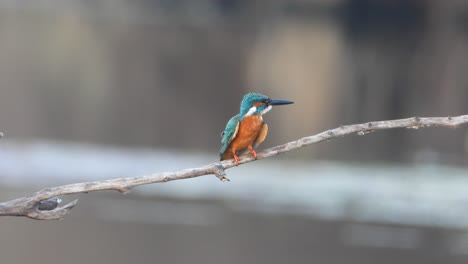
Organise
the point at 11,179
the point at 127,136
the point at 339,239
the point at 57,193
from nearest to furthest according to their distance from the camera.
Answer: the point at 57,193, the point at 339,239, the point at 11,179, the point at 127,136

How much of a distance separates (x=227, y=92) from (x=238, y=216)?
926cm

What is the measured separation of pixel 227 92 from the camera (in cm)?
1823

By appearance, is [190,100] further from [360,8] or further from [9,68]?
[360,8]

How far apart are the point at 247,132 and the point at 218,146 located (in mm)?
9827

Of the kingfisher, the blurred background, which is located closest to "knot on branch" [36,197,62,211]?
the kingfisher

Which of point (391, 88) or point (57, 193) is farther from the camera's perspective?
point (391, 88)

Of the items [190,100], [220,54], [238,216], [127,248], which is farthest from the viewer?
[220,54]

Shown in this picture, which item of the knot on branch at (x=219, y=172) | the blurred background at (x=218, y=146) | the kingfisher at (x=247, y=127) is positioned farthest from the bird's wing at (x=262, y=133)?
the blurred background at (x=218, y=146)

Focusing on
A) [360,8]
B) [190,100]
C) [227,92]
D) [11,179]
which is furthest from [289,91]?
[360,8]

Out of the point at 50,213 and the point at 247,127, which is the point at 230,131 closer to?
the point at 247,127

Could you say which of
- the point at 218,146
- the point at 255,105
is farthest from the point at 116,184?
the point at 218,146

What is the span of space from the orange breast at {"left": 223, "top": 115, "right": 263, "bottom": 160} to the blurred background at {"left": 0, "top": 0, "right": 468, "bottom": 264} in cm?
529

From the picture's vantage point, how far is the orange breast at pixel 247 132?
2299 millimetres

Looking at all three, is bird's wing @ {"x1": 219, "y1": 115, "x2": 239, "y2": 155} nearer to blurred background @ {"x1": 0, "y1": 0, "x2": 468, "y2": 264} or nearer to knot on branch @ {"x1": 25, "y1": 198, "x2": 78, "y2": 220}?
knot on branch @ {"x1": 25, "y1": 198, "x2": 78, "y2": 220}
